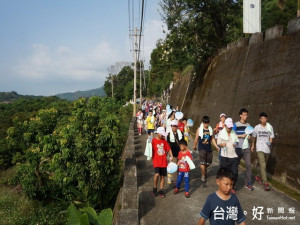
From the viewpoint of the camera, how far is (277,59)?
354 inches

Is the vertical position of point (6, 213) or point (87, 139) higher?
point (87, 139)

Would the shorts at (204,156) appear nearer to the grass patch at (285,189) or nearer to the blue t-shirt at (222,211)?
the grass patch at (285,189)

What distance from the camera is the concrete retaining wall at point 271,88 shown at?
7.27 metres

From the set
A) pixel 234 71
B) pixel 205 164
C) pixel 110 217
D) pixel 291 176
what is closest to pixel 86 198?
pixel 110 217

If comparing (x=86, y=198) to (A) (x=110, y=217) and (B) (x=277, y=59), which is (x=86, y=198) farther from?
(B) (x=277, y=59)

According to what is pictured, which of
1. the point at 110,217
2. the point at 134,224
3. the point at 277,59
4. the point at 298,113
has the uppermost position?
the point at 277,59

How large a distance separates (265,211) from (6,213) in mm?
9641

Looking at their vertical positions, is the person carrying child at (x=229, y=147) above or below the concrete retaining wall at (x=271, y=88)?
below

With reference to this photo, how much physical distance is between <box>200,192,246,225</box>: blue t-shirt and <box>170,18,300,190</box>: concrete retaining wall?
433cm

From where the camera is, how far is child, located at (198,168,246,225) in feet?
10.2

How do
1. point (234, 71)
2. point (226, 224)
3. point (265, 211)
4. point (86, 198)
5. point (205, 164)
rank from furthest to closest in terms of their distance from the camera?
point (234, 71) < point (86, 198) < point (205, 164) < point (265, 211) < point (226, 224)

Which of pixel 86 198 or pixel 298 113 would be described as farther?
pixel 86 198

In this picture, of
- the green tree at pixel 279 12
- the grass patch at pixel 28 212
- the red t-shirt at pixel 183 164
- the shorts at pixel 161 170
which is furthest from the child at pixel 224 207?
the green tree at pixel 279 12

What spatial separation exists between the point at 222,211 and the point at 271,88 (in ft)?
22.5
